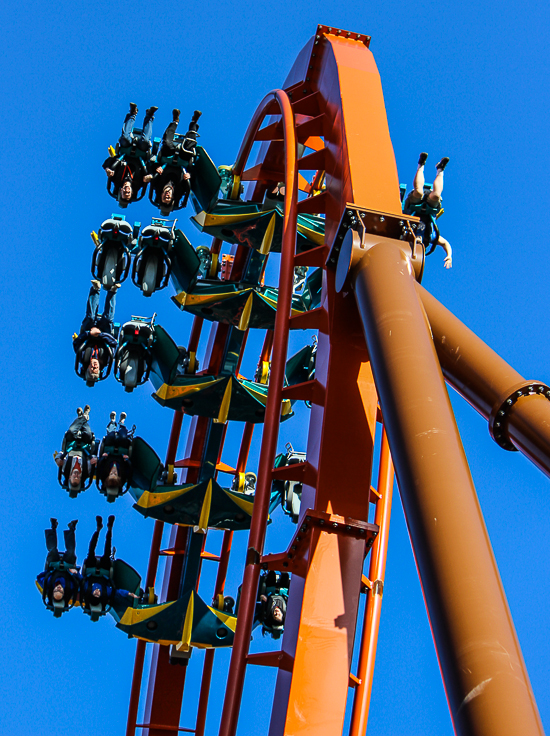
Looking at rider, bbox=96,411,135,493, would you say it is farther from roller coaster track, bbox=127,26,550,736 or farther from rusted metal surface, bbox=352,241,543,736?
rusted metal surface, bbox=352,241,543,736

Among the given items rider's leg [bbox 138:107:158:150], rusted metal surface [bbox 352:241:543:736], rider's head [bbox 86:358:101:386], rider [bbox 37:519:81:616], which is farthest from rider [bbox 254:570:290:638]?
rusted metal surface [bbox 352:241:543:736]

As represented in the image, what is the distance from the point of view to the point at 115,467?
15.4m

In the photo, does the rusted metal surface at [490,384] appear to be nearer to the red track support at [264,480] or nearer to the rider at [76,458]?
the red track support at [264,480]

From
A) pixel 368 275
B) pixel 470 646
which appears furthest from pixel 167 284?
pixel 470 646

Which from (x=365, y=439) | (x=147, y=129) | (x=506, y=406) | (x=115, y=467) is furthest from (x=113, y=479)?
Answer: (x=506, y=406)

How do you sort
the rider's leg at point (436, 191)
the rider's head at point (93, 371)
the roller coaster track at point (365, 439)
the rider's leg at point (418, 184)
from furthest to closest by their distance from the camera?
the rider's head at point (93, 371)
the rider's leg at point (436, 191)
the rider's leg at point (418, 184)
the roller coaster track at point (365, 439)

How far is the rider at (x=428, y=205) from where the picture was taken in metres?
13.0

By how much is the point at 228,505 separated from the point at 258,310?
2986mm

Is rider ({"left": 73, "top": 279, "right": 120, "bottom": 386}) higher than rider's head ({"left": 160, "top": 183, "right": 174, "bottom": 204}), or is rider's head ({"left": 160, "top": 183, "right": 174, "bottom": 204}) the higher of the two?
rider's head ({"left": 160, "top": 183, "right": 174, "bottom": 204})

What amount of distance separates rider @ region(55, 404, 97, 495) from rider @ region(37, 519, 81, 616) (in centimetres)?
104

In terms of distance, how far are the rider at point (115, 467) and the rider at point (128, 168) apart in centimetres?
361

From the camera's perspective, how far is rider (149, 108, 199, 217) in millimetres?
15672

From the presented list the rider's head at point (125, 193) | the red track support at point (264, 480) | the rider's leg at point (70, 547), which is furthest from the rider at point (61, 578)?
the red track support at point (264, 480)

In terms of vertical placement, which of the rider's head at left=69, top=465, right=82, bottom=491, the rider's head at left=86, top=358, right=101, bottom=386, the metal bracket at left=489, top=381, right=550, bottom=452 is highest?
the rider's head at left=86, top=358, right=101, bottom=386
